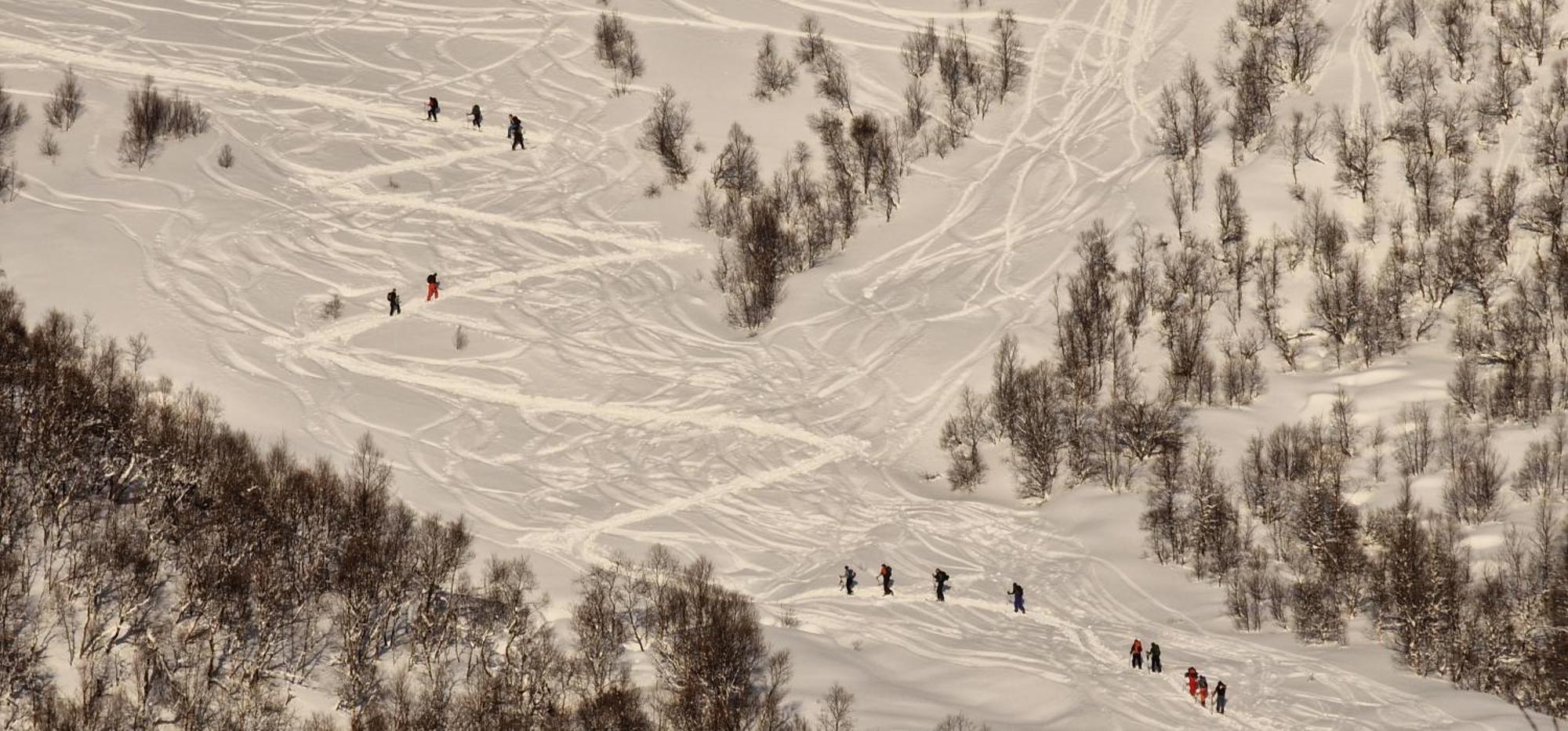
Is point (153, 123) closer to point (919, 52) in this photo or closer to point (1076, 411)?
point (919, 52)

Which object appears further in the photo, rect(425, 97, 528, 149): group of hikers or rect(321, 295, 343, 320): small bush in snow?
rect(425, 97, 528, 149): group of hikers

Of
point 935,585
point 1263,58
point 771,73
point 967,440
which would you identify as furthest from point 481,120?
point 1263,58

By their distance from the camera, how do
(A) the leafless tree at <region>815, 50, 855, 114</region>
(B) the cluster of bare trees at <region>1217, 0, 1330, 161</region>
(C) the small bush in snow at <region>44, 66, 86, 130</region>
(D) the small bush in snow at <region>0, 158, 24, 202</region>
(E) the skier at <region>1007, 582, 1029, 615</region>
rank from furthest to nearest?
(A) the leafless tree at <region>815, 50, 855, 114</region>, (B) the cluster of bare trees at <region>1217, 0, 1330, 161</region>, (C) the small bush in snow at <region>44, 66, 86, 130</region>, (D) the small bush in snow at <region>0, 158, 24, 202</region>, (E) the skier at <region>1007, 582, 1029, 615</region>

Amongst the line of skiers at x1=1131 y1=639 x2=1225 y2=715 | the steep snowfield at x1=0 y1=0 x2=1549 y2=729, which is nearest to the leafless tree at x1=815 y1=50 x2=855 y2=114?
the steep snowfield at x1=0 y1=0 x2=1549 y2=729

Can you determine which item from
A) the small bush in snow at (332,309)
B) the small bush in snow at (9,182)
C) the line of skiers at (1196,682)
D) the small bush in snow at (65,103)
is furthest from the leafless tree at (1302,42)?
the small bush in snow at (9,182)

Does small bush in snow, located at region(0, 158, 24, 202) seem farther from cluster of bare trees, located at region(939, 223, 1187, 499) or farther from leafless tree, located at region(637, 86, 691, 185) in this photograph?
cluster of bare trees, located at region(939, 223, 1187, 499)

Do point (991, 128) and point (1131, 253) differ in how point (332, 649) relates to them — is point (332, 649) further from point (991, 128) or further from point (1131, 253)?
point (991, 128)
